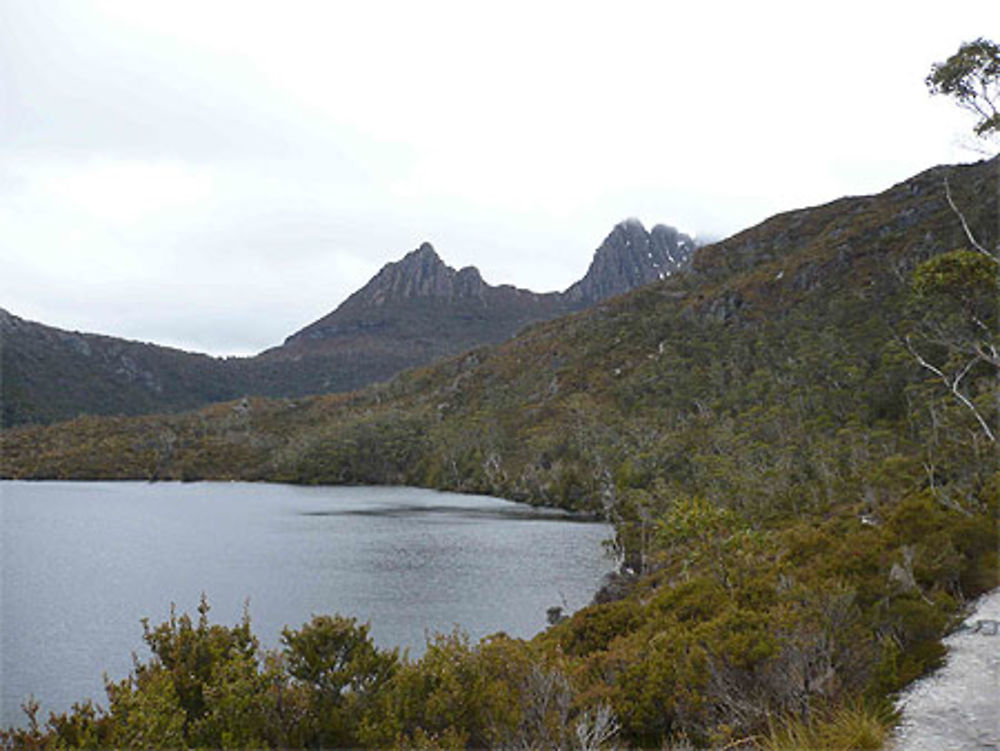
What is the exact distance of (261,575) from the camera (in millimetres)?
54281

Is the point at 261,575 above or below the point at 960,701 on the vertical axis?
below

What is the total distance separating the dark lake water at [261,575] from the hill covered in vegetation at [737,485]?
8.28m

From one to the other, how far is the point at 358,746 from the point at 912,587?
1286 cm

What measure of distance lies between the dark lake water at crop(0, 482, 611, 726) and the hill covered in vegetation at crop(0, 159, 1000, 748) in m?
8.28

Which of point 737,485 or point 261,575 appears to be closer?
point 261,575

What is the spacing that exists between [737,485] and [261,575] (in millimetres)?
44133

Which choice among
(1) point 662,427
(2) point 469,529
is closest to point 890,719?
(2) point 469,529

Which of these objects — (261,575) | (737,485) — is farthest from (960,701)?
(737,485)

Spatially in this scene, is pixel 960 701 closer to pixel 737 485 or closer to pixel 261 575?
pixel 261 575

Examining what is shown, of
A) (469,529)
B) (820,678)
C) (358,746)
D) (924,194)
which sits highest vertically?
(924,194)

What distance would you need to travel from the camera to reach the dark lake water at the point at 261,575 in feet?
116

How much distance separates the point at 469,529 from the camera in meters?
82.3

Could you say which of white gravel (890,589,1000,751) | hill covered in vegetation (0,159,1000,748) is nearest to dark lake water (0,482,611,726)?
hill covered in vegetation (0,159,1000,748)

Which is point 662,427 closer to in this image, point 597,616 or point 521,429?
point 521,429
